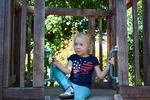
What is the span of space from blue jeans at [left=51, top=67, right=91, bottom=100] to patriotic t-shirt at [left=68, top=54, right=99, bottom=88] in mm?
89

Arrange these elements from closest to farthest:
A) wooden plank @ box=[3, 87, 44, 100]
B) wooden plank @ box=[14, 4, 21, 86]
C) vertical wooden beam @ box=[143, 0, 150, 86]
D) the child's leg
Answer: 1. the child's leg
2. wooden plank @ box=[3, 87, 44, 100]
3. vertical wooden beam @ box=[143, 0, 150, 86]
4. wooden plank @ box=[14, 4, 21, 86]

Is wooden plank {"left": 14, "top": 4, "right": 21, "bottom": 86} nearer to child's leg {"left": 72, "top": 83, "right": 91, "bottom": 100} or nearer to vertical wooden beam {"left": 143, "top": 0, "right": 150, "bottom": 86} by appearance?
child's leg {"left": 72, "top": 83, "right": 91, "bottom": 100}

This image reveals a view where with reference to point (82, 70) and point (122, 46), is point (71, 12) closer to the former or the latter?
point (82, 70)

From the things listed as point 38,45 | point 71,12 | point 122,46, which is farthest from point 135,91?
point 71,12

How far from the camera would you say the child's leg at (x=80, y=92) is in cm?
415

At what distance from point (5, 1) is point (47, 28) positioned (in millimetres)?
4616

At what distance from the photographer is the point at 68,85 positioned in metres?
4.32

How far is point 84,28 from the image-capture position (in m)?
9.12

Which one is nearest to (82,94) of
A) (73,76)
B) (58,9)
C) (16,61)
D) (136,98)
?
(73,76)

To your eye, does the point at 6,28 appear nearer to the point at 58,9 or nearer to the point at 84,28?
the point at 58,9

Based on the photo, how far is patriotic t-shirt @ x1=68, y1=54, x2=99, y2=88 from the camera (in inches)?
173

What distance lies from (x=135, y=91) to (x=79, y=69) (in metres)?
0.73

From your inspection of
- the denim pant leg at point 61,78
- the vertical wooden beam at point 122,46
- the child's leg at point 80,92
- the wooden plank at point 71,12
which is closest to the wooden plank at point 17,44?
the wooden plank at point 71,12

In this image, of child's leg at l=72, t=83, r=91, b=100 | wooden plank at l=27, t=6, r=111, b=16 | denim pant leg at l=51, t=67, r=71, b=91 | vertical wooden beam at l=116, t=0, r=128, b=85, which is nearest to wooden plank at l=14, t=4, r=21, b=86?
wooden plank at l=27, t=6, r=111, b=16
